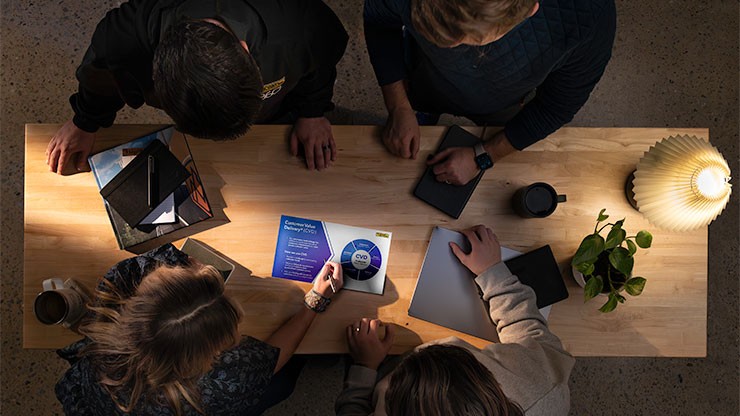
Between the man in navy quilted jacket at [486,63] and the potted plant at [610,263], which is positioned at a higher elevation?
the man in navy quilted jacket at [486,63]

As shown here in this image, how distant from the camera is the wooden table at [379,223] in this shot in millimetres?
1371

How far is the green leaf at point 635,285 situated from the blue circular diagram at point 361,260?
0.61m

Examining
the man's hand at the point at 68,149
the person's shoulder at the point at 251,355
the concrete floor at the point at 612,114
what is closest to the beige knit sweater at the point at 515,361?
the person's shoulder at the point at 251,355

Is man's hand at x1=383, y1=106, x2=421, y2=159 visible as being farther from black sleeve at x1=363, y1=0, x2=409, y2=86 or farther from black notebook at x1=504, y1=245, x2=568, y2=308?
black notebook at x1=504, y1=245, x2=568, y2=308

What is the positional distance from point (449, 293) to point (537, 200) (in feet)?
1.12

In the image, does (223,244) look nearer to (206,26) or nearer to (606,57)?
(206,26)

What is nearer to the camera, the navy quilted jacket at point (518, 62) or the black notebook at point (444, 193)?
the navy quilted jacket at point (518, 62)

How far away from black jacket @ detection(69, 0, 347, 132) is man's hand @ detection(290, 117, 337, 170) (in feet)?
0.14

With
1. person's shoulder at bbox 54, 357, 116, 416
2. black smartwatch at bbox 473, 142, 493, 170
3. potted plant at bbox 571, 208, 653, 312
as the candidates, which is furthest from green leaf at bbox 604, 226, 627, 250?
person's shoulder at bbox 54, 357, 116, 416

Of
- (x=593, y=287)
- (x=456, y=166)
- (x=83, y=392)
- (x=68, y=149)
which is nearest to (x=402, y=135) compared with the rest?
(x=456, y=166)

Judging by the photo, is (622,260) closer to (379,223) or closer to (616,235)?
(616,235)

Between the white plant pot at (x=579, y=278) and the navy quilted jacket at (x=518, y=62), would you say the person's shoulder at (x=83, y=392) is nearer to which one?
the navy quilted jacket at (x=518, y=62)

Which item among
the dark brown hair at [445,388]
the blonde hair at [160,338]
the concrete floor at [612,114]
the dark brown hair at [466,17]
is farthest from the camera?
the concrete floor at [612,114]

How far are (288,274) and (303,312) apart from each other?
0.36 feet
